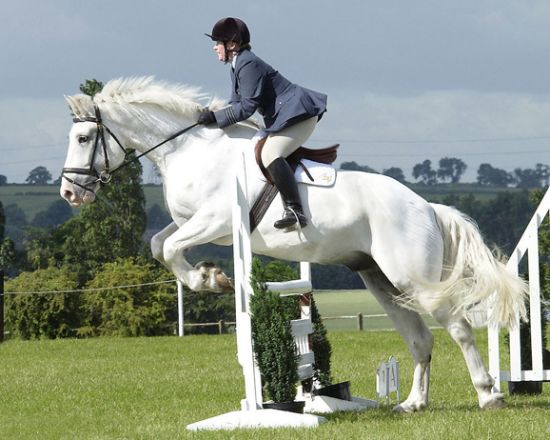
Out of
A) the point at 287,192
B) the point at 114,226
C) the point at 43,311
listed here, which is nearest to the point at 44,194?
the point at 114,226

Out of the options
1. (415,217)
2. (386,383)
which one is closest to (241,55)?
(415,217)

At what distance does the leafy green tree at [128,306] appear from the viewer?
2223 cm

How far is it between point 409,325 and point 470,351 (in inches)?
19.3

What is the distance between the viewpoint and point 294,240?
692cm

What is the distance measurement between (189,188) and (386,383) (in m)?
1.89

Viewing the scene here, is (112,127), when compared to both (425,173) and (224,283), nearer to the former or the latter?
(224,283)

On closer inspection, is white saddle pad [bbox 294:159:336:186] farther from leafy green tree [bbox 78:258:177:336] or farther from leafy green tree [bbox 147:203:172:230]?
leafy green tree [bbox 147:203:172:230]

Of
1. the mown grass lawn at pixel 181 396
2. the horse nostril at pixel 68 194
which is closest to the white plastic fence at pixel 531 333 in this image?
the mown grass lawn at pixel 181 396

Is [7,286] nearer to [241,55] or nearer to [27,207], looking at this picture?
[241,55]

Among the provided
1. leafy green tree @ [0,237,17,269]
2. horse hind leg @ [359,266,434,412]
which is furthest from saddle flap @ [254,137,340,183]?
leafy green tree @ [0,237,17,269]

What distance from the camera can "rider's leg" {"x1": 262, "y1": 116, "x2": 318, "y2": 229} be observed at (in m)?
6.80

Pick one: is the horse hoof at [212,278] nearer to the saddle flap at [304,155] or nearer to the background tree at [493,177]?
the saddle flap at [304,155]

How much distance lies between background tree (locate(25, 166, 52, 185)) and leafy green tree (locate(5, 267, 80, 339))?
10210cm

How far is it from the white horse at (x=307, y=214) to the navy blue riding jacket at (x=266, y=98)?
228 mm
